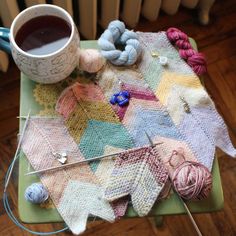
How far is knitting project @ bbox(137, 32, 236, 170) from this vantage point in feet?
2.22

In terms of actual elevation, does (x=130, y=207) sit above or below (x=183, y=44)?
below

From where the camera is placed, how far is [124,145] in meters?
0.67

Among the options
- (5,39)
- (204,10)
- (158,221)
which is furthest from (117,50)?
(204,10)

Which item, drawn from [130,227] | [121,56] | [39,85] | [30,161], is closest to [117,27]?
[121,56]

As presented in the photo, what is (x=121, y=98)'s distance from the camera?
696 millimetres

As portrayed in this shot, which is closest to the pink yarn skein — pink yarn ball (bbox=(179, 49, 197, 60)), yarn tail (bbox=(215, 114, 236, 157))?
pink yarn ball (bbox=(179, 49, 197, 60))

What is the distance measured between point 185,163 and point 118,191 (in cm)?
11

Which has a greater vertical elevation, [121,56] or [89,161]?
[121,56]

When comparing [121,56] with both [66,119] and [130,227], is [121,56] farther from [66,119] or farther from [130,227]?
[130,227]

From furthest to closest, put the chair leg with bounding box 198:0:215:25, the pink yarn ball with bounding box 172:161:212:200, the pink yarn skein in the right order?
1. the chair leg with bounding box 198:0:215:25
2. the pink yarn skein
3. the pink yarn ball with bounding box 172:161:212:200

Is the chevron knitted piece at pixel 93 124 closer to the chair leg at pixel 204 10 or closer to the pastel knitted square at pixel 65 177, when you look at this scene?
the pastel knitted square at pixel 65 177

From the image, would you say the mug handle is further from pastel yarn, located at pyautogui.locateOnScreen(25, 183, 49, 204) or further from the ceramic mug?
pastel yarn, located at pyautogui.locateOnScreen(25, 183, 49, 204)

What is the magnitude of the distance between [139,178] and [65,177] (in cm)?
12

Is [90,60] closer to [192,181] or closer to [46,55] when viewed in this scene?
[46,55]
